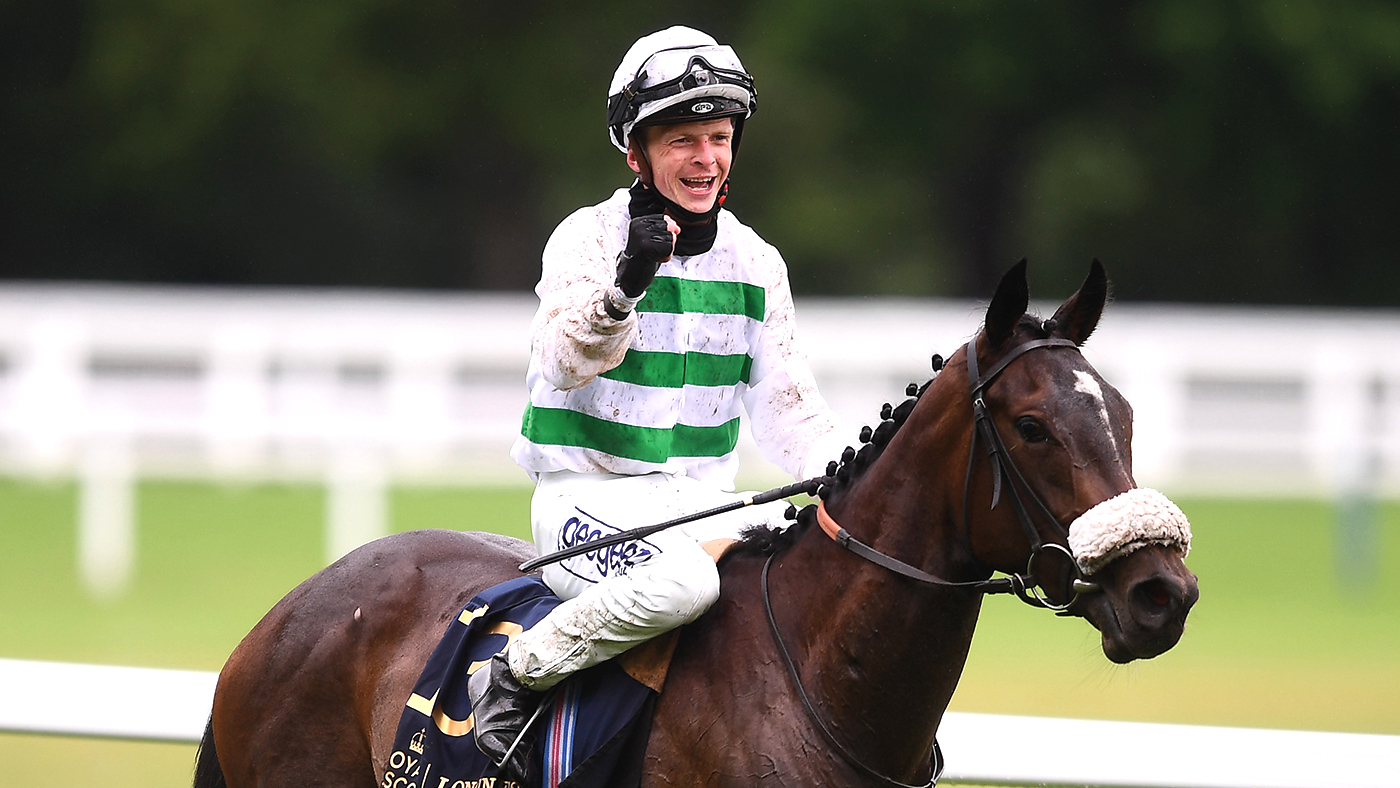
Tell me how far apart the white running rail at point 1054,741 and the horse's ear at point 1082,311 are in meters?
1.98

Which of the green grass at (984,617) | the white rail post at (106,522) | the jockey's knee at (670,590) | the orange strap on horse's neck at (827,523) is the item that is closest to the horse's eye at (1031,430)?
the orange strap on horse's neck at (827,523)

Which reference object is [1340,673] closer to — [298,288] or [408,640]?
[408,640]

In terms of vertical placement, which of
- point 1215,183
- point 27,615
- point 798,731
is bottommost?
point 27,615

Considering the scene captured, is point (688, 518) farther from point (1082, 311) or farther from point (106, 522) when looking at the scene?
point (106, 522)

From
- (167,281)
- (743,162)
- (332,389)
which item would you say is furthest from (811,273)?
(332,389)

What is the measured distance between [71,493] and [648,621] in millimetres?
Answer: 11147

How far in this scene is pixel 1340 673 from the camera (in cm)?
868

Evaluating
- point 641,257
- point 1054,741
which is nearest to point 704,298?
point 641,257

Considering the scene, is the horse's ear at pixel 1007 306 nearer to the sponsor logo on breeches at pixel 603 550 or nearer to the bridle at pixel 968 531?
the bridle at pixel 968 531

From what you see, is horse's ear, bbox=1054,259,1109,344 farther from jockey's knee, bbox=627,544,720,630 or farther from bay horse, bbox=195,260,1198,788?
jockey's knee, bbox=627,544,720,630

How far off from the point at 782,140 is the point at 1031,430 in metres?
21.2

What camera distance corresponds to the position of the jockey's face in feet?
12.0

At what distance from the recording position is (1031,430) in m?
3.12

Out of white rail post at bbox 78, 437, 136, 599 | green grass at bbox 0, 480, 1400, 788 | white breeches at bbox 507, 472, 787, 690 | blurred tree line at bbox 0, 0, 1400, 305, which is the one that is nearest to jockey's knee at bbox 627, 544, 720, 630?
white breeches at bbox 507, 472, 787, 690
